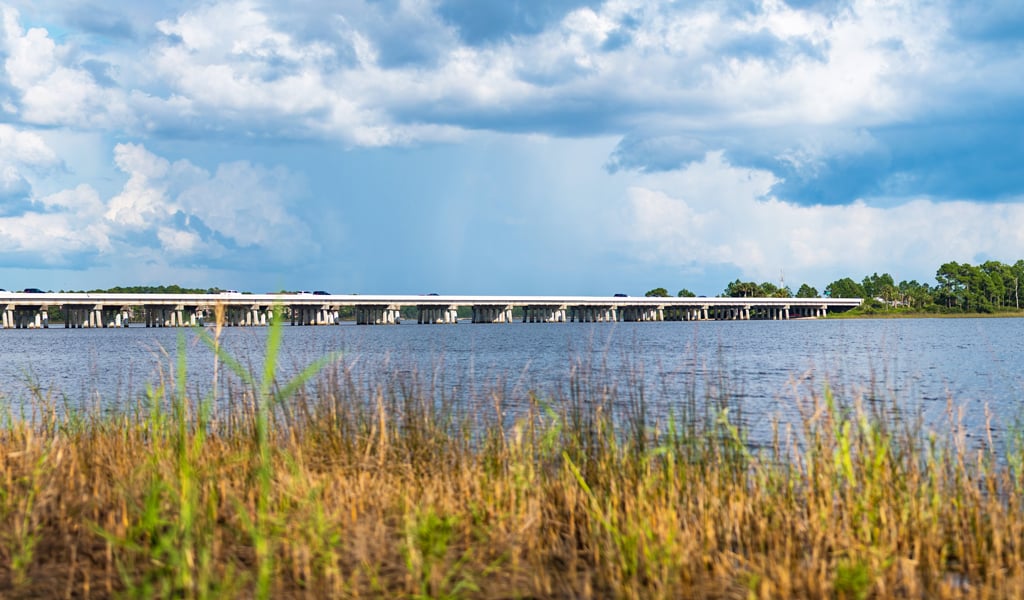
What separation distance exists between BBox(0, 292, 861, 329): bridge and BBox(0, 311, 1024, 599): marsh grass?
86.6 m

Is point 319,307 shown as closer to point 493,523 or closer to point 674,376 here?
point 674,376

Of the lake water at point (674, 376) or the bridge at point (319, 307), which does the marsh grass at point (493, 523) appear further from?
the bridge at point (319, 307)

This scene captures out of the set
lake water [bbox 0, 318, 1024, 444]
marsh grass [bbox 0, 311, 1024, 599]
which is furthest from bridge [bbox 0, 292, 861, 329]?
marsh grass [bbox 0, 311, 1024, 599]

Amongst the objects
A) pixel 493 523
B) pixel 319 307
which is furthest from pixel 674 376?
pixel 319 307

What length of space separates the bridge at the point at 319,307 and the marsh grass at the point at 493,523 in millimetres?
86563

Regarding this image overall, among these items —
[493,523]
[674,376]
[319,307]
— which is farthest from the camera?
[319,307]

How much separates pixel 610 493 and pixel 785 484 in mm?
1649

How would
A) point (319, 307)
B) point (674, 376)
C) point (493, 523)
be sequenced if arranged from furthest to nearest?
point (319, 307)
point (674, 376)
point (493, 523)

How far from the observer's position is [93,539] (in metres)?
6.62

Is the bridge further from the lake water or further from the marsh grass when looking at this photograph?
the marsh grass

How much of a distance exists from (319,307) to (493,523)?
135 m

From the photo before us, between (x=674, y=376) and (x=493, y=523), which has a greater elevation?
(x=493, y=523)

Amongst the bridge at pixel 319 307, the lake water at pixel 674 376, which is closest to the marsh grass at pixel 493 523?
the lake water at pixel 674 376

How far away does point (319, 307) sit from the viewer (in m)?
139
